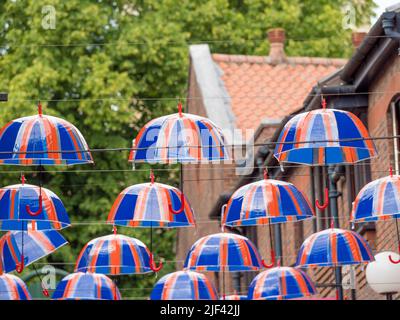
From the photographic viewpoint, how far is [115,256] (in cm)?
2666

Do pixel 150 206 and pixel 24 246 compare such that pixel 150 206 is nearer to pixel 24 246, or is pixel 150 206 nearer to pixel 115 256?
pixel 115 256

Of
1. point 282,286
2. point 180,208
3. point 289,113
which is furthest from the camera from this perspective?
point 289,113

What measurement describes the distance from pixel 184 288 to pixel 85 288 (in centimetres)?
161

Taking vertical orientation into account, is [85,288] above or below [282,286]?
above

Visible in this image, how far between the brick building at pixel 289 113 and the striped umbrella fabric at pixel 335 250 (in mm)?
1021

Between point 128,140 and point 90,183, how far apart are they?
2236mm

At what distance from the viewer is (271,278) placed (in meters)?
26.2

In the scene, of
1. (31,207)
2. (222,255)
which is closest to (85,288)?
(222,255)

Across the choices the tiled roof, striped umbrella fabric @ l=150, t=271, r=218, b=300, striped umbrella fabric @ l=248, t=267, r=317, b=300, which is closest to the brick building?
the tiled roof

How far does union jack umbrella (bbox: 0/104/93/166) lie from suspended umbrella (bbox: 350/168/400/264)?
3.77m

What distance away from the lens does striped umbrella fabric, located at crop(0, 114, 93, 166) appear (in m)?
23.3

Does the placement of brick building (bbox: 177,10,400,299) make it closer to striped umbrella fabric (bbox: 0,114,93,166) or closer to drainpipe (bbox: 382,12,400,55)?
drainpipe (bbox: 382,12,400,55)
